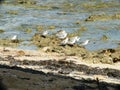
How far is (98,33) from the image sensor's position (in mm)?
19219

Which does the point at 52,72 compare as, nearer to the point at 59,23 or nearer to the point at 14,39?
the point at 14,39

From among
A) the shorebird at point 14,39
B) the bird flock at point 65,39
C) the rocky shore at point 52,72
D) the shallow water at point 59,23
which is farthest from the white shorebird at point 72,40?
the shorebird at point 14,39

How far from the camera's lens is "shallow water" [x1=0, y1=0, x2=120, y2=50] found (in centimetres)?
1742

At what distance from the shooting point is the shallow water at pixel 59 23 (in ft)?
57.2

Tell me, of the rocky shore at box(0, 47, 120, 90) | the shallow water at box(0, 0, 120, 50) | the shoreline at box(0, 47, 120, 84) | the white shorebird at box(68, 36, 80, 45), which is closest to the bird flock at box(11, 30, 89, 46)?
the white shorebird at box(68, 36, 80, 45)

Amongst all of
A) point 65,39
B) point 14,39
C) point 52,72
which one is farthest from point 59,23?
point 52,72

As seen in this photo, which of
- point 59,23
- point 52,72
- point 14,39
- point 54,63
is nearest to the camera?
point 52,72

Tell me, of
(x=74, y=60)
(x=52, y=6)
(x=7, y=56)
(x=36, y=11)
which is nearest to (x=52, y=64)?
(x=74, y=60)

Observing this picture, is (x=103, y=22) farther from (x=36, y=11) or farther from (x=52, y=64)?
(x=52, y=64)

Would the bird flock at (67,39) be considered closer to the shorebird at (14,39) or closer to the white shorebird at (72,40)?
the white shorebird at (72,40)

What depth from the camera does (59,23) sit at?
873 inches

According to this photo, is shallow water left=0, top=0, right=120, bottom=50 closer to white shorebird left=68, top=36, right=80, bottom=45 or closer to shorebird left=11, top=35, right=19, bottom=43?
shorebird left=11, top=35, right=19, bottom=43

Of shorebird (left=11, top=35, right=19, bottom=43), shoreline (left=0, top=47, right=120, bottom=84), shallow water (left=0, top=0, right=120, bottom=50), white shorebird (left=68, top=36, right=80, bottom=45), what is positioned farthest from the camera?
shallow water (left=0, top=0, right=120, bottom=50)

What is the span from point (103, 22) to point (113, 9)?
517cm
